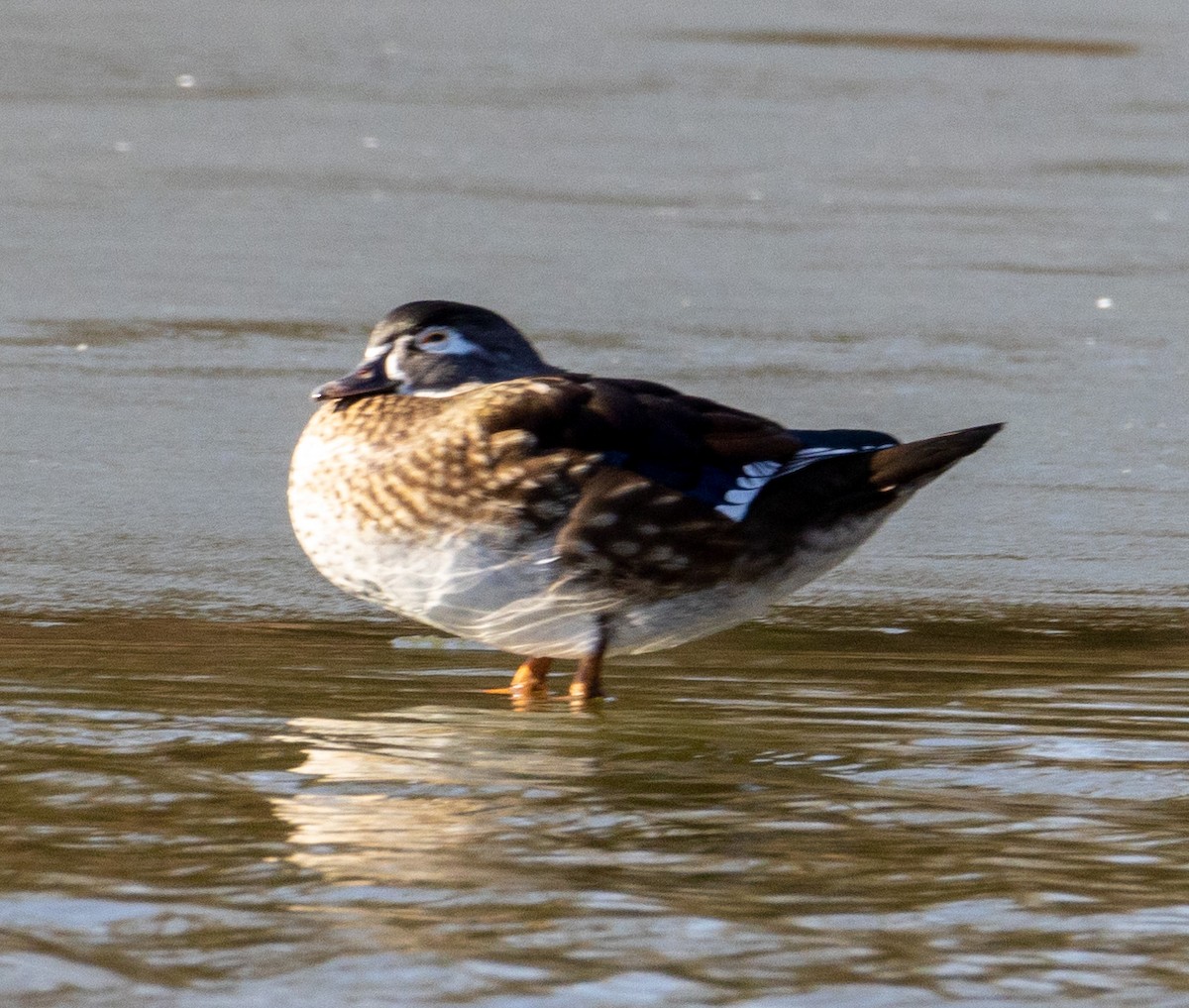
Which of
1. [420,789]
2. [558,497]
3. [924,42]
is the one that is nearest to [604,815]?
[420,789]

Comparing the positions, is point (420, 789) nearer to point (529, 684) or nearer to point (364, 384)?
point (529, 684)

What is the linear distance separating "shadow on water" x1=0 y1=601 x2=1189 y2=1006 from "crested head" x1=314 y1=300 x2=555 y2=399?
590 millimetres

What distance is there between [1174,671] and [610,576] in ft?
3.97

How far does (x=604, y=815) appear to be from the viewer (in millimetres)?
3506

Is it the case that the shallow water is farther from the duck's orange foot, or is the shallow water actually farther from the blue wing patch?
the blue wing patch

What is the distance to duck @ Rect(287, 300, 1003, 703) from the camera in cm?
429

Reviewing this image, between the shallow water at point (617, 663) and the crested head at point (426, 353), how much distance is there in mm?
592

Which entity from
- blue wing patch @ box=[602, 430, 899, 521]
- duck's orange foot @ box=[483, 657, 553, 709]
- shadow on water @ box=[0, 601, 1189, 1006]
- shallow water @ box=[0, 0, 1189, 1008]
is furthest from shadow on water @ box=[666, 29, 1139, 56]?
duck's orange foot @ box=[483, 657, 553, 709]

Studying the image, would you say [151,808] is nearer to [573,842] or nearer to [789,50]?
[573,842]

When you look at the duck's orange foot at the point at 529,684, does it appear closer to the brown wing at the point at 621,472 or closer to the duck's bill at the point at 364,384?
the brown wing at the point at 621,472

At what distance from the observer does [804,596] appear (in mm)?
5223

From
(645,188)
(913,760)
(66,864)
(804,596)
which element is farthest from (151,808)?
(645,188)

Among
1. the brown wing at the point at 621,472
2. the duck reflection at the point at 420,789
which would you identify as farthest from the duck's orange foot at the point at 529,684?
the brown wing at the point at 621,472

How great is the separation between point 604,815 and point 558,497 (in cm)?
95
